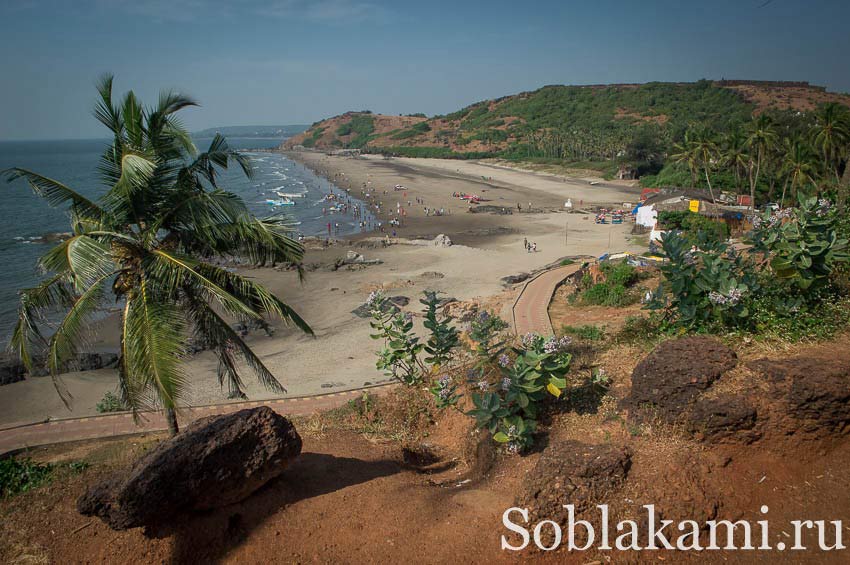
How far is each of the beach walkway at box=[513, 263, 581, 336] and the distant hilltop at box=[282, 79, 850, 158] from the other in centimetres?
6854

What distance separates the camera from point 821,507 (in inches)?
177

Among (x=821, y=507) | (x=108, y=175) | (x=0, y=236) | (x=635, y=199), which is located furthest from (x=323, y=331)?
(x=635, y=199)

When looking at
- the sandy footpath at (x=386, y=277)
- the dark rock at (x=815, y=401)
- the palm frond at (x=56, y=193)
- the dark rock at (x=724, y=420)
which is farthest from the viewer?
the sandy footpath at (x=386, y=277)

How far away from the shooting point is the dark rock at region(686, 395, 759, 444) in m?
5.16

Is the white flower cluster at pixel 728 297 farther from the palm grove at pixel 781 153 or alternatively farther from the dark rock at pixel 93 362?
the palm grove at pixel 781 153

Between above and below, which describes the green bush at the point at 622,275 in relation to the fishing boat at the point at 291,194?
below

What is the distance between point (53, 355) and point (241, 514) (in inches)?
116

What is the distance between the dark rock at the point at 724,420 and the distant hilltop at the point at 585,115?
84282 mm

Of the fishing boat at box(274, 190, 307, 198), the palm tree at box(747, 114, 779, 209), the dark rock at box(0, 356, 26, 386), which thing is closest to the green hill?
the palm tree at box(747, 114, 779, 209)

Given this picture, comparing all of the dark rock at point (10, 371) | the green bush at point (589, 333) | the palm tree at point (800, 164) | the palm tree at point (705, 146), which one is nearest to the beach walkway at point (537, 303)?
the green bush at point (589, 333)

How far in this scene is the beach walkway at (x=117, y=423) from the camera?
10969 millimetres

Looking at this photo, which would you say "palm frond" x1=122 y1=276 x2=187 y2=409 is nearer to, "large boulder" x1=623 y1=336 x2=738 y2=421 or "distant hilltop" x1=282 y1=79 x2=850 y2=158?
"large boulder" x1=623 y1=336 x2=738 y2=421

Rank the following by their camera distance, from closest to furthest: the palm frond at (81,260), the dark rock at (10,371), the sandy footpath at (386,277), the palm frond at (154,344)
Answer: the palm frond at (81,260) < the palm frond at (154,344) < the sandy footpath at (386,277) < the dark rock at (10,371)

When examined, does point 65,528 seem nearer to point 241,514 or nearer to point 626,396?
point 241,514
